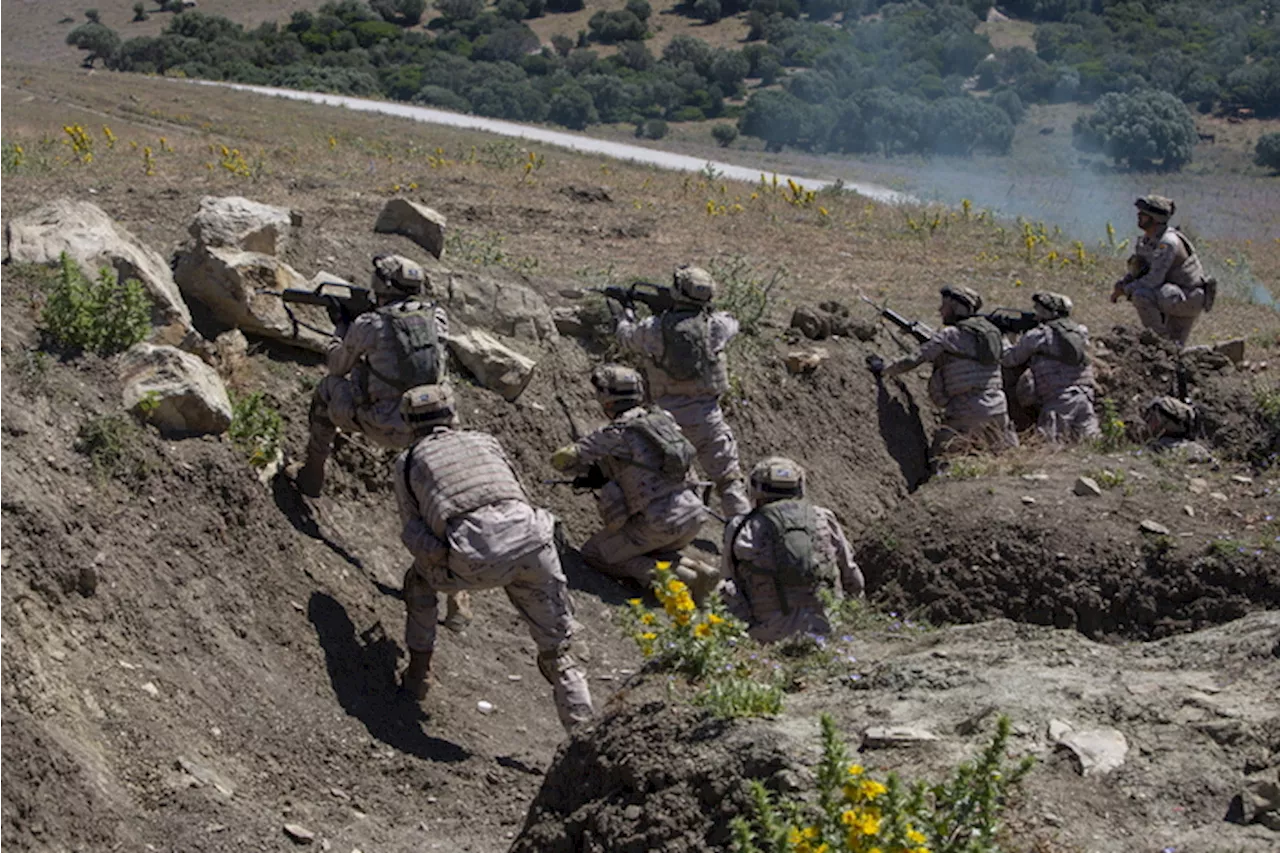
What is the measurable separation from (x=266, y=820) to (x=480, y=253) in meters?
7.67

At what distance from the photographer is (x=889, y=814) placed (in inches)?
196

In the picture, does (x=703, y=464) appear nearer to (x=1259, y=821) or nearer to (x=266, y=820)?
(x=266, y=820)

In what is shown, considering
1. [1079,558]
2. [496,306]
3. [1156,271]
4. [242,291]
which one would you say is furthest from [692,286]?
[1156,271]

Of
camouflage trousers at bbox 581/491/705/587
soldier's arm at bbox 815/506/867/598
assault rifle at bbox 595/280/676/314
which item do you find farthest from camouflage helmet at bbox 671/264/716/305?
soldier's arm at bbox 815/506/867/598

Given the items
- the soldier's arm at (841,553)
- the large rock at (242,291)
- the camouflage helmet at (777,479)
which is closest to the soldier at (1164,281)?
the soldier's arm at (841,553)

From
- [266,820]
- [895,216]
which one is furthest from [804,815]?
[895,216]

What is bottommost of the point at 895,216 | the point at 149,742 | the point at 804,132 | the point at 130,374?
the point at 804,132

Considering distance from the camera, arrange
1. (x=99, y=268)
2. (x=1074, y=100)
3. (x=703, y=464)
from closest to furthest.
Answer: (x=99, y=268), (x=703, y=464), (x=1074, y=100)

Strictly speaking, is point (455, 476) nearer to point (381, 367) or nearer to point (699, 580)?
point (381, 367)

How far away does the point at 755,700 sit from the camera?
248 inches

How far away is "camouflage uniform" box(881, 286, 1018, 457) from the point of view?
13914mm

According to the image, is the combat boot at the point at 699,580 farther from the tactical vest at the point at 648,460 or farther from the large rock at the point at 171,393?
the large rock at the point at 171,393

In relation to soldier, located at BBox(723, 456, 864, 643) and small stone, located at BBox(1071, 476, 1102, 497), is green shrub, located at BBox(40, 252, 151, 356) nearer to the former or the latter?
soldier, located at BBox(723, 456, 864, 643)

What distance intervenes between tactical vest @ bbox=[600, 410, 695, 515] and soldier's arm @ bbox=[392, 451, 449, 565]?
2.34 meters
